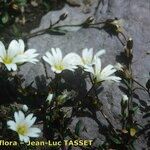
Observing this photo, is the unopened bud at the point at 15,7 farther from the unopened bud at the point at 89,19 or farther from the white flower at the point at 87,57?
the white flower at the point at 87,57

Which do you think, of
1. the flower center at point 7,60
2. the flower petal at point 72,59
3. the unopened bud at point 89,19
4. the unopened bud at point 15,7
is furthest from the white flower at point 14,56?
the unopened bud at point 89,19

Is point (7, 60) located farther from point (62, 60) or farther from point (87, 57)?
point (87, 57)

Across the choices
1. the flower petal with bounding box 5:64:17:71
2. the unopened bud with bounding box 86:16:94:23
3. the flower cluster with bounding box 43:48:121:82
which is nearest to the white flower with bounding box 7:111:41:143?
the flower petal with bounding box 5:64:17:71

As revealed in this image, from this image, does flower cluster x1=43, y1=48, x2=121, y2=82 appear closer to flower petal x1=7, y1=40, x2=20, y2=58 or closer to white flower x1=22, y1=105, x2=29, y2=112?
flower petal x1=7, y1=40, x2=20, y2=58

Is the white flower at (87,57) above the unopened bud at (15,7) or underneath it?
underneath

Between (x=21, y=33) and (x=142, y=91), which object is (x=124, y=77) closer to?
(x=142, y=91)

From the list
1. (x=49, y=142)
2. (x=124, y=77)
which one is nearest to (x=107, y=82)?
(x=124, y=77)
